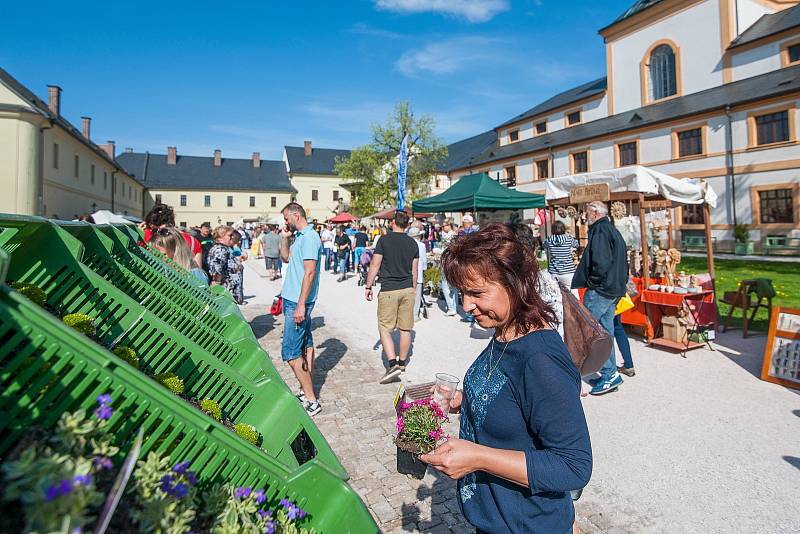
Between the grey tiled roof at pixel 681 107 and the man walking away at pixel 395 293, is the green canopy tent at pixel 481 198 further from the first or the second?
the grey tiled roof at pixel 681 107

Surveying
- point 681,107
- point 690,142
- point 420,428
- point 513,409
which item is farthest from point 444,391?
point 681,107

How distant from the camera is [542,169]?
1549 inches

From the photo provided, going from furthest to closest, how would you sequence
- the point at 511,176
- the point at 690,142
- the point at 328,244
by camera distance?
the point at 511,176 → the point at 690,142 → the point at 328,244

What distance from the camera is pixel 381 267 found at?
575 centimetres

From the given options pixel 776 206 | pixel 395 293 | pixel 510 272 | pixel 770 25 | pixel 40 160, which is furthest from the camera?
pixel 770 25

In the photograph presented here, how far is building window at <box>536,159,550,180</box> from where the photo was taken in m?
38.7

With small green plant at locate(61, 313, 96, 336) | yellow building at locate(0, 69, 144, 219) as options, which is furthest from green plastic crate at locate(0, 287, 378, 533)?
yellow building at locate(0, 69, 144, 219)

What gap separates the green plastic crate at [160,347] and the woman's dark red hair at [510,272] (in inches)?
37.7

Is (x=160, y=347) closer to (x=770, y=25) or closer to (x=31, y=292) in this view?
(x=31, y=292)

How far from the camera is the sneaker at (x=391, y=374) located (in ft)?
18.4

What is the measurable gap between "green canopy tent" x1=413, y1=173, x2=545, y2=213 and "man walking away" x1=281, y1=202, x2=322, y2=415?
22.3 feet

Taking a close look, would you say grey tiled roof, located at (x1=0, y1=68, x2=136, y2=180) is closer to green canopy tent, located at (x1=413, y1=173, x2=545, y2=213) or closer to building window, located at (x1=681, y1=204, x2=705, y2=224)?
green canopy tent, located at (x1=413, y1=173, x2=545, y2=213)

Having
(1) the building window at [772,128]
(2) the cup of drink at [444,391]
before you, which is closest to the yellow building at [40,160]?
(2) the cup of drink at [444,391]

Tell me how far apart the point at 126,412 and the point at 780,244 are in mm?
30185
